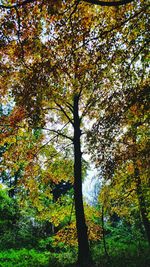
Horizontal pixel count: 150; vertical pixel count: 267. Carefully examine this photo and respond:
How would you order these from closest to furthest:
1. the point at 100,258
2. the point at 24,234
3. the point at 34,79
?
1. the point at 34,79
2. the point at 100,258
3. the point at 24,234

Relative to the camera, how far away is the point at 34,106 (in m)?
9.73

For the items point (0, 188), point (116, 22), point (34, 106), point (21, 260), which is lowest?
point (21, 260)

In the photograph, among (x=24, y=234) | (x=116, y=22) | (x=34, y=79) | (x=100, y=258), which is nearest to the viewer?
(x=116, y=22)

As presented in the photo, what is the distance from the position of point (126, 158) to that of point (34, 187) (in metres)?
5.14

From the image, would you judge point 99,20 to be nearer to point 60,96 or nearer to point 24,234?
point 60,96

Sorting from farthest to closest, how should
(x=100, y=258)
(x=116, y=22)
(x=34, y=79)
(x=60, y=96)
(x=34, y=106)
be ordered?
1. (x=60, y=96)
2. (x=100, y=258)
3. (x=34, y=106)
4. (x=34, y=79)
5. (x=116, y=22)

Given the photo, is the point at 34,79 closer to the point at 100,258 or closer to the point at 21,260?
the point at 100,258

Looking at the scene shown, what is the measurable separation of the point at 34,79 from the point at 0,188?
21.0 feet

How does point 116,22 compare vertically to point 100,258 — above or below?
above

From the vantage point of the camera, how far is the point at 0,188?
1290 cm

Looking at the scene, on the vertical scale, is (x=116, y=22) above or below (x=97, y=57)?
above

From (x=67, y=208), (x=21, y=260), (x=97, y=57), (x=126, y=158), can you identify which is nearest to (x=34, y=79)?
(x=97, y=57)

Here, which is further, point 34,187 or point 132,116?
point 34,187

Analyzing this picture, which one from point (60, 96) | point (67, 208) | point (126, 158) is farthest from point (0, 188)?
point (126, 158)
